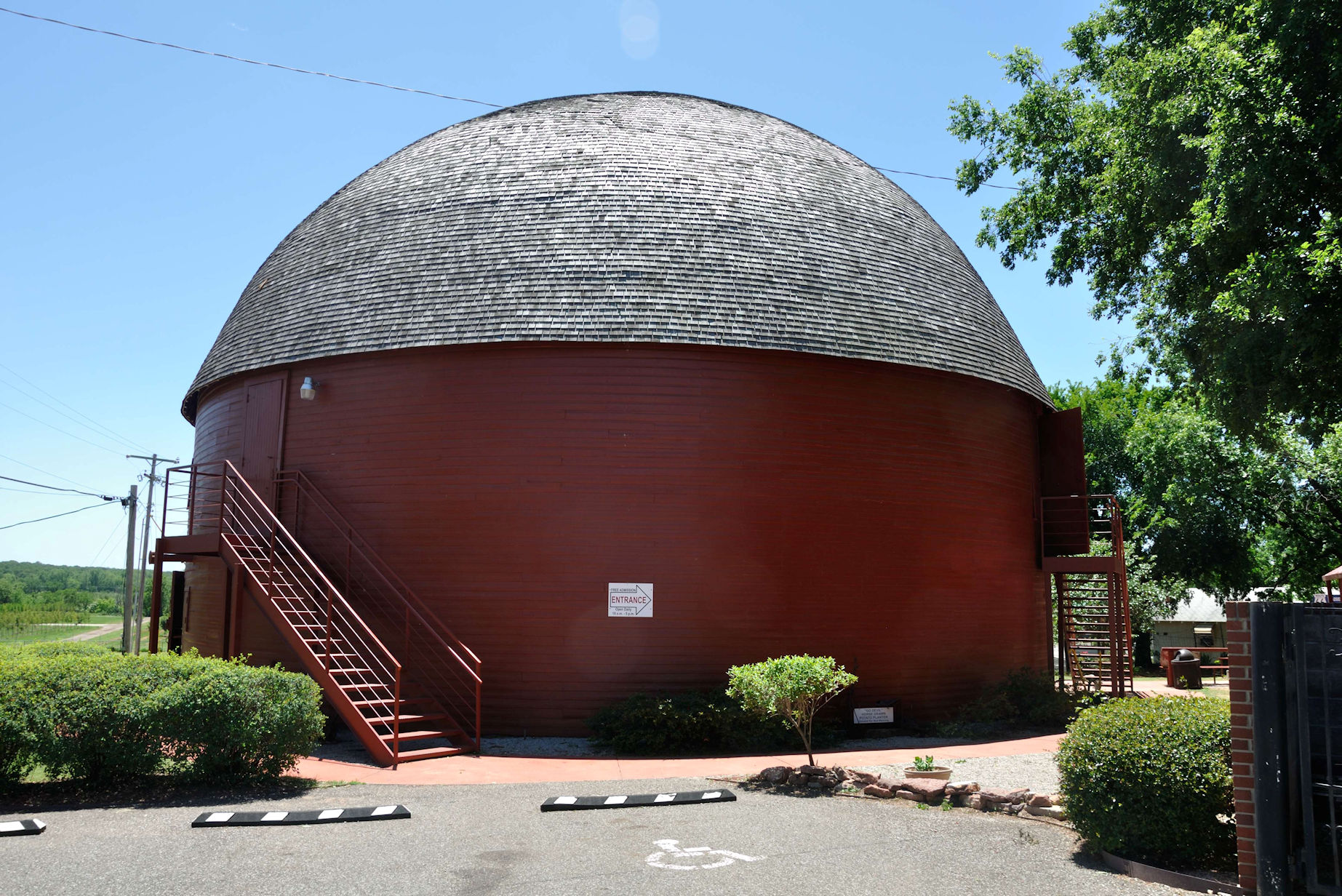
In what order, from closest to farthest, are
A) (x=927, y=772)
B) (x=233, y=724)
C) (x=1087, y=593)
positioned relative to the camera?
(x=233, y=724) < (x=927, y=772) < (x=1087, y=593)

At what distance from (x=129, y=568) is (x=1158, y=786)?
130ft

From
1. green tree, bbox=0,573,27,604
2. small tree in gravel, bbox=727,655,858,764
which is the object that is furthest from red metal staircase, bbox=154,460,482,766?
green tree, bbox=0,573,27,604

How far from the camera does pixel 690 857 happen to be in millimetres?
7055

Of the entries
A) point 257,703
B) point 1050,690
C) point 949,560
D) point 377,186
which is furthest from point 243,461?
point 1050,690

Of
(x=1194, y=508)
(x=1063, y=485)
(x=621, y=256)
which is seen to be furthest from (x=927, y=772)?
(x=1194, y=508)

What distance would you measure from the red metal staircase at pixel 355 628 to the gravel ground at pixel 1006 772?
15.7 feet

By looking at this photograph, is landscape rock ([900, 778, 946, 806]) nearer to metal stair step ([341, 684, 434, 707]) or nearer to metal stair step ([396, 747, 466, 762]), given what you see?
metal stair step ([396, 747, 466, 762])

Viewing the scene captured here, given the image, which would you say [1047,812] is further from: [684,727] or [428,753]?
[428,753]

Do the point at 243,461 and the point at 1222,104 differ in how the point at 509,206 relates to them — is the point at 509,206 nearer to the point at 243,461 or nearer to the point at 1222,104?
the point at 243,461

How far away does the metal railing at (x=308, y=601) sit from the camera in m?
11.8

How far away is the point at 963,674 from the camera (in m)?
14.8

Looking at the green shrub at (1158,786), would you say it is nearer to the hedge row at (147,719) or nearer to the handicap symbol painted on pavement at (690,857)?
the handicap symbol painted on pavement at (690,857)

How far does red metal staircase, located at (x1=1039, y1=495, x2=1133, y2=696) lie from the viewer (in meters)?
16.2

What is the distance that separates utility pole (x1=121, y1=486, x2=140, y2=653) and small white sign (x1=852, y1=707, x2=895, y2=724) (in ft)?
97.0
